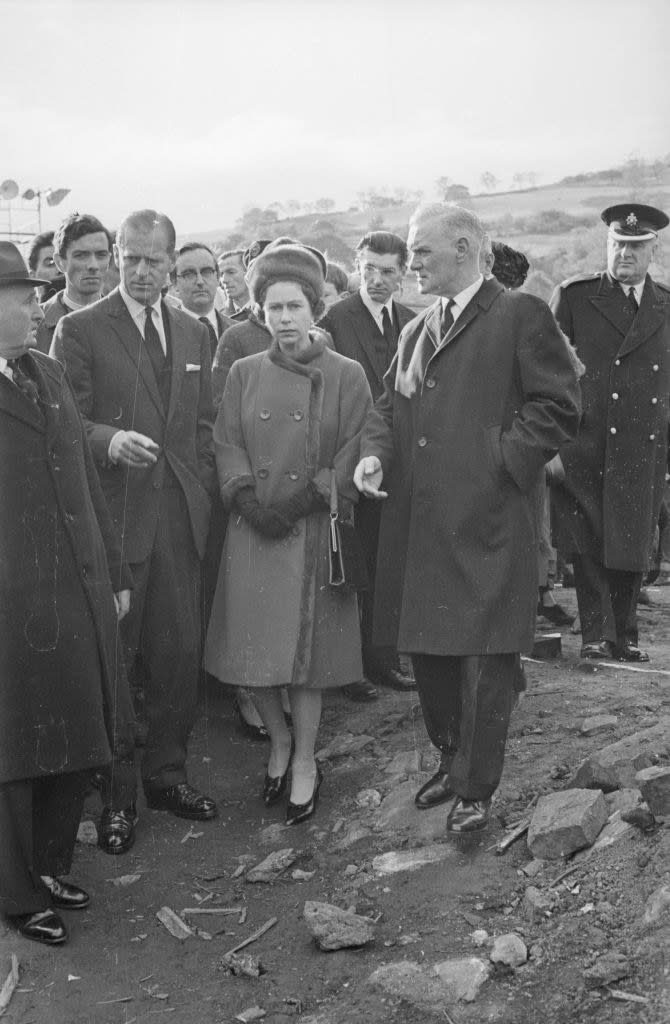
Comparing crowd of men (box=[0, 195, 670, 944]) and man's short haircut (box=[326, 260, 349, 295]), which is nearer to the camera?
crowd of men (box=[0, 195, 670, 944])

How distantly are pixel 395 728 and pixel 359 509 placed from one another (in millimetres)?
1134

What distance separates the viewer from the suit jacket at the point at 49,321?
5.82m

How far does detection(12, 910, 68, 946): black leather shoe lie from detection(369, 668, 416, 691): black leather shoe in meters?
2.57

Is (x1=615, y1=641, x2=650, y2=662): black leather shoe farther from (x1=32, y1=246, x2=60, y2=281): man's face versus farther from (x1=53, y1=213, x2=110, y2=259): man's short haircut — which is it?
(x1=32, y1=246, x2=60, y2=281): man's face

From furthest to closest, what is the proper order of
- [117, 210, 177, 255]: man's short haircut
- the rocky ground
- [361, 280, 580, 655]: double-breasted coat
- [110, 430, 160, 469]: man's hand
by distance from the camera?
[117, 210, 177, 255]: man's short haircut < [110, 430, 160, 469]: man's hand < [361, 280, 580, 655]: double-breasted coat < the rocky ground

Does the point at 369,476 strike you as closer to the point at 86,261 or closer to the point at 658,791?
the point at 658,791

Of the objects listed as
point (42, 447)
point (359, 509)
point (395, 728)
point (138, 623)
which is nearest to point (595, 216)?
point (359, 509)

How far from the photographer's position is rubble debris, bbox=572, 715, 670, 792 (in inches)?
178

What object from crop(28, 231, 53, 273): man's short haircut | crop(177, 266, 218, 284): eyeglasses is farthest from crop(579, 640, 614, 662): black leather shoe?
Answer: crop(28, 231, 53, 273): man's short haircut

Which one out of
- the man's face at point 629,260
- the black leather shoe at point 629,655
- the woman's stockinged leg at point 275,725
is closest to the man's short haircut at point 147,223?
the woman's stockinged leg at point 275,725

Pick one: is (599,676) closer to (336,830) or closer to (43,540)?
(336,830)

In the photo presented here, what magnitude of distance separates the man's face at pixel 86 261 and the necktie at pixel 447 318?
7.20 ft

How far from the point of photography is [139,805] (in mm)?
5426

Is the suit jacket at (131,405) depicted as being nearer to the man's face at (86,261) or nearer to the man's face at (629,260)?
the man's face at (86,261)
